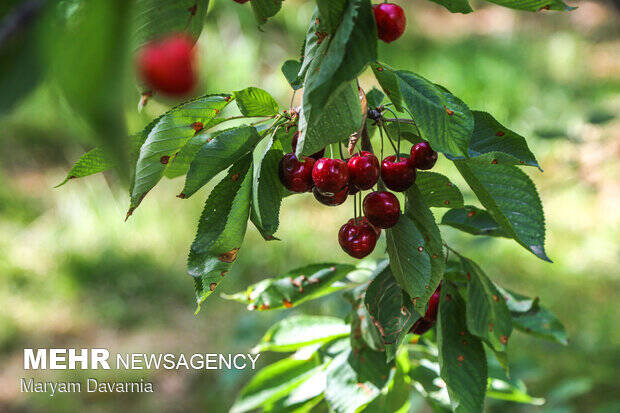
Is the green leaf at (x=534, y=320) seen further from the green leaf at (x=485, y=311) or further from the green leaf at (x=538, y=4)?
the green leaf at (x=538, y=4)

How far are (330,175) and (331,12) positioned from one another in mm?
157

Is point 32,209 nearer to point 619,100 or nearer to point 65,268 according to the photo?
point 65,268

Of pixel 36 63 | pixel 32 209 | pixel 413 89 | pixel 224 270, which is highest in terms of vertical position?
pixel 36 63

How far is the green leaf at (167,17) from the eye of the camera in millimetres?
328

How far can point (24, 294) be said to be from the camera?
86.3 inches

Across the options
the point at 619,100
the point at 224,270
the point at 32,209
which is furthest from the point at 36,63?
the point at 619,100

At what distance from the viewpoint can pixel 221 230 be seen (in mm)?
500

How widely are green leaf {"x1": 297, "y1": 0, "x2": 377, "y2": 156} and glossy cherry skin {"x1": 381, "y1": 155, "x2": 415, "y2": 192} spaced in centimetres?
11

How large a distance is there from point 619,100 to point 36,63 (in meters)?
3.12

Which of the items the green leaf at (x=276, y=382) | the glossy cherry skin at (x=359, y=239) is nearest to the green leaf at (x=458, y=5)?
the glossy cherry skin at (x=359, y=239)

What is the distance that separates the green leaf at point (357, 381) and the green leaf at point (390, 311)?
0.09 m

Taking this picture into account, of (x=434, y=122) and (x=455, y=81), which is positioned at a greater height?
(x=434, y=122)

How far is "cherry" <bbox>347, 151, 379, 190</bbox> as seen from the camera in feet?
1.65

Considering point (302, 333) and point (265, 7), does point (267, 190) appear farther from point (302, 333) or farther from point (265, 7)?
point (302, 333)
